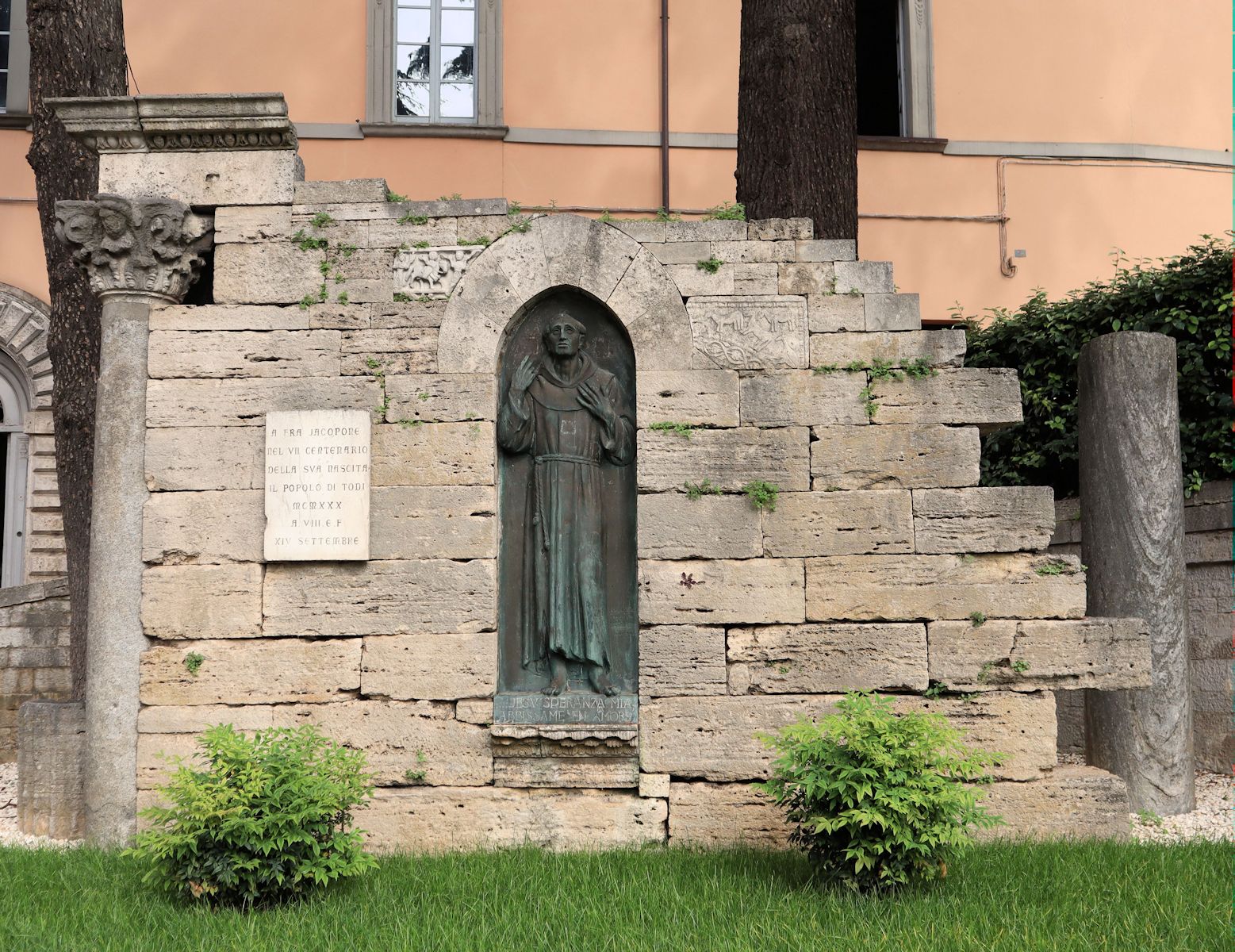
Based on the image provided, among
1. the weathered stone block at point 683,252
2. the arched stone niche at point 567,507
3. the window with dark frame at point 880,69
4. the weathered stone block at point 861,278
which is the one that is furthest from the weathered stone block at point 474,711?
the window with dark frame at point 880,69

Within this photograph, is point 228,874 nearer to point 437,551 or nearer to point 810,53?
point 437,551

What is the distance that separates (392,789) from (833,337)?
10.9ft

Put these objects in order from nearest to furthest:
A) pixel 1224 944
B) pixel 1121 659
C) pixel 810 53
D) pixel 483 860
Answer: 1. pixel 1224 944
2. pixel 483 860
3. pixel 1121 659
4. pixel 810 53

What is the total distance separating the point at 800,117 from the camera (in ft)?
27.3

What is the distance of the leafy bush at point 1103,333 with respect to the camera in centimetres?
816

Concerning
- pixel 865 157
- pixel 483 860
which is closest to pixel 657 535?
pixel 483 860

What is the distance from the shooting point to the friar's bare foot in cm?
644

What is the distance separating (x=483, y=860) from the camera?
19.0 feet

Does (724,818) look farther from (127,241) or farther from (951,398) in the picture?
(127,241)

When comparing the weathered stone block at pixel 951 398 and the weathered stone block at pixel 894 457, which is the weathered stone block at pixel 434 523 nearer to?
Answer: the weathered stone block at pixel 894 457

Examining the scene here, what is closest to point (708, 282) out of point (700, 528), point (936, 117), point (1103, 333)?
point (700, 528)

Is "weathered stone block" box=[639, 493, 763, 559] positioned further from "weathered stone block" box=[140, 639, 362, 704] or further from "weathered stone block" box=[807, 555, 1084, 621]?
"weathered stone block" box=[140, 639, 362, 704]

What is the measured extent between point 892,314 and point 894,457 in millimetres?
765

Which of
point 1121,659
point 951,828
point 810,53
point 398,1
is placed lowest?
point 951,828
